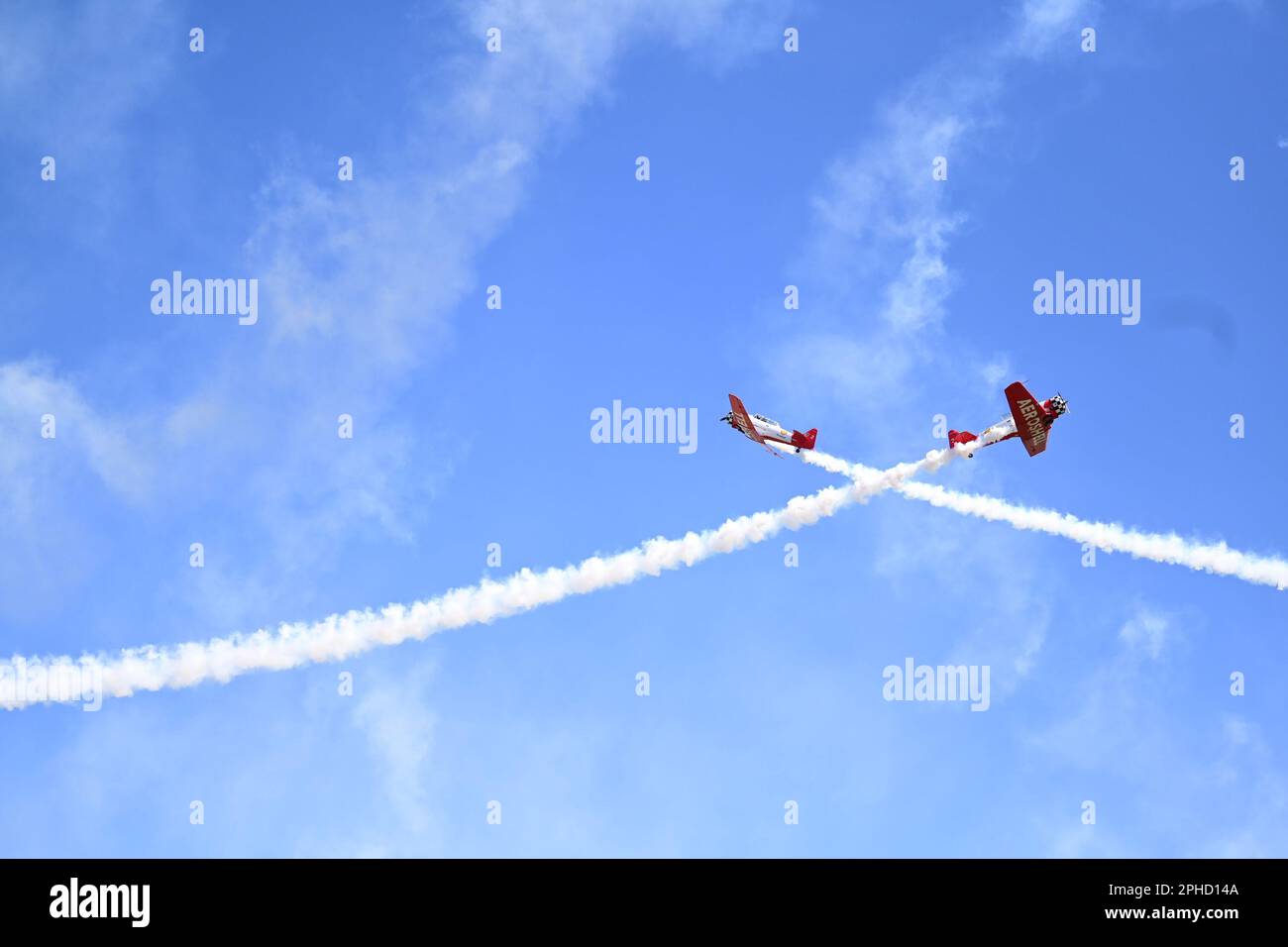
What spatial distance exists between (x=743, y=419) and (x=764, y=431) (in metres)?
1.43

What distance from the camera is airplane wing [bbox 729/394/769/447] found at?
258 feet

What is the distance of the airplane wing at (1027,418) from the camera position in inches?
2830

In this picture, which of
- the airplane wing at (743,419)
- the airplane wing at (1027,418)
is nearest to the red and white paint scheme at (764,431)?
the airplane wing at (743,419)

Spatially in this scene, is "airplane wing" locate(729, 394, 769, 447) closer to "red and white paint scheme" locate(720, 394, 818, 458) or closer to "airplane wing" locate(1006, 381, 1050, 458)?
"red and white paint scheme" locate(720, 394, 818, 458)

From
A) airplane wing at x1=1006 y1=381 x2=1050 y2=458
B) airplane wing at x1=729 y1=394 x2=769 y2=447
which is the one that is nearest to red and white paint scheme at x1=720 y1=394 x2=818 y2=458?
airplane wing at x1=729 y1=394 x2=769 y2=447

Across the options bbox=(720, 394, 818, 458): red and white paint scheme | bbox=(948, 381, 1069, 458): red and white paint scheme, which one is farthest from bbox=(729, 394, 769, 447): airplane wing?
bbox=(948, 381, 1069, 458): red and white paint scheme

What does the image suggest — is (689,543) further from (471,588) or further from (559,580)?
(471,588)

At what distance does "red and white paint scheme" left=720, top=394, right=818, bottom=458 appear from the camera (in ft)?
258

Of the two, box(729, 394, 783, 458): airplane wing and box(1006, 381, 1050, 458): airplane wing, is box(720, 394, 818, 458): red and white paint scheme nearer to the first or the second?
box(729, 394, 783, 458): airplane wing

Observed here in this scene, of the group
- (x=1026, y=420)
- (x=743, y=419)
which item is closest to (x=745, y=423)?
(x=743, y=419)

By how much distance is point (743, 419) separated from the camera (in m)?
78.7

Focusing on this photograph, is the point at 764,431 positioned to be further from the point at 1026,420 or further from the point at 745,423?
the point at 1026,420

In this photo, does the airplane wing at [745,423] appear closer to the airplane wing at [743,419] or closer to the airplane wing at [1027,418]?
the airplane wing at [743,419]
